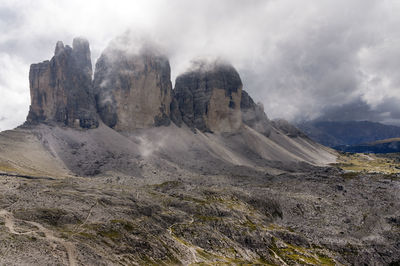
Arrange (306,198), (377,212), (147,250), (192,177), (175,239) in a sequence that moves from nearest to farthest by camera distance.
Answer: (147,250) → (175,239) → (377,212) → (306,198) → (192,177)

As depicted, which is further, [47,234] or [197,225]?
[197,225]

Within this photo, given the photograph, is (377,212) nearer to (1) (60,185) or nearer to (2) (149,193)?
(2) (149,193)

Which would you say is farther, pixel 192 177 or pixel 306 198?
pixel 192 177

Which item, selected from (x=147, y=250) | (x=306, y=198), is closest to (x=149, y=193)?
(x=147, y=250)

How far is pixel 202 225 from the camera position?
97.8m

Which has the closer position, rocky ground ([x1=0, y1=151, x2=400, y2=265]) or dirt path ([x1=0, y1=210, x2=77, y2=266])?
dirt path ([x1=0, y1=210, x2=77, y2=266])

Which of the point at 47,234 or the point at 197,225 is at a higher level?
the point at 47,234

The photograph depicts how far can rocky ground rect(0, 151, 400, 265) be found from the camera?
66.4m

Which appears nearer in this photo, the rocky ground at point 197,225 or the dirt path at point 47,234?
the dirt path at point 47,234

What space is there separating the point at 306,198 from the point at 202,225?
61912 mm

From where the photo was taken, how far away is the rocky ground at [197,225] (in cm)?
6644

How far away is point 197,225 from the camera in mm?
96938

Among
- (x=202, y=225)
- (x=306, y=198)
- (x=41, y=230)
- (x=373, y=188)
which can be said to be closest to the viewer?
(x=41, y=230)

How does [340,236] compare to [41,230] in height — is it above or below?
below
